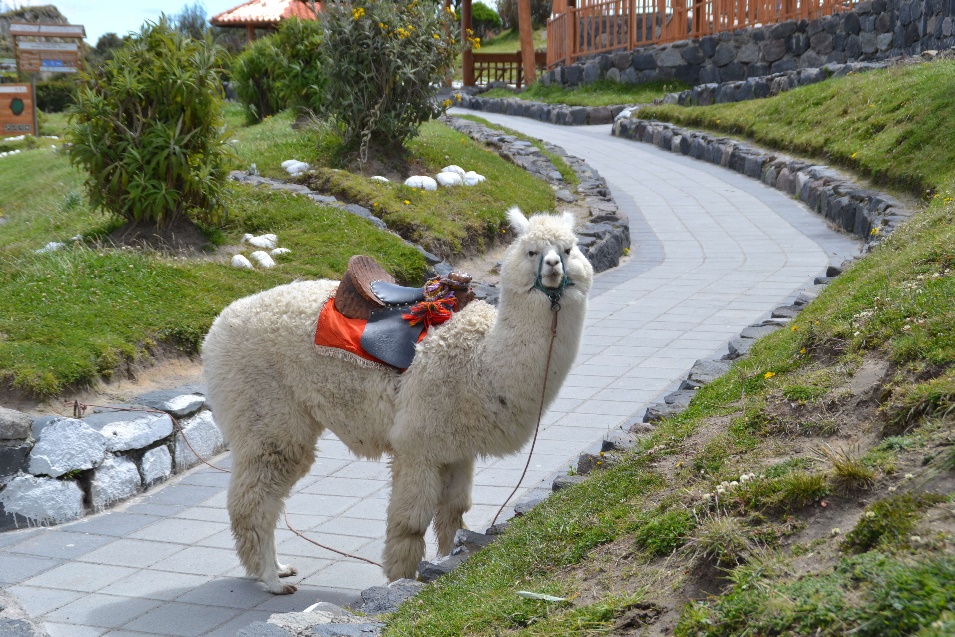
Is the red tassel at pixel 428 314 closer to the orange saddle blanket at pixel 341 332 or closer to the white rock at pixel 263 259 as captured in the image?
the orange saddle blanket at pixel 341 332

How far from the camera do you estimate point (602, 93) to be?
26.4m

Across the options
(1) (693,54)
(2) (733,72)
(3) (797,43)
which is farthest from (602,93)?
(3) (797,43)

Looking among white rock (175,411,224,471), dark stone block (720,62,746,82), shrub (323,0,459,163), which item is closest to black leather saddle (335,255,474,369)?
white rock (175,411,224,471)

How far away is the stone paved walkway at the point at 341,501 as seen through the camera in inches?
194

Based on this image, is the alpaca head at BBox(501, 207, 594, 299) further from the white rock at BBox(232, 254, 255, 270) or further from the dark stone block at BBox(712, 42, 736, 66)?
the dark stone block at BBox(712, 42, 736, 66)

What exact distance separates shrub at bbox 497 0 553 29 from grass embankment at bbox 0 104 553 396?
34.4m

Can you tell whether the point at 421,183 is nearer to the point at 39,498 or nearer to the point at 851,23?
the point at 39,498

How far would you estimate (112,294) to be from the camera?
309 inches

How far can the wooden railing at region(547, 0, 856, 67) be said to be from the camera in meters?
23.2

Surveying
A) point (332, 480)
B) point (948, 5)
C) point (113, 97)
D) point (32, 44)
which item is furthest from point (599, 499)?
point (32, 44)

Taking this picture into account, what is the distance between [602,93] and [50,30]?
16.1 metres

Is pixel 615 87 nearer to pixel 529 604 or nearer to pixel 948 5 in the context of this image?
pixel 948 5

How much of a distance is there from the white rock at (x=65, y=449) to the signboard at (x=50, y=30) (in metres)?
26.5

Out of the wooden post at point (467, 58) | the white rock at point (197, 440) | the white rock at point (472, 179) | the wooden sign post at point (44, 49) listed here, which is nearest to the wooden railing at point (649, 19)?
the wooden post at point (467, 58)
